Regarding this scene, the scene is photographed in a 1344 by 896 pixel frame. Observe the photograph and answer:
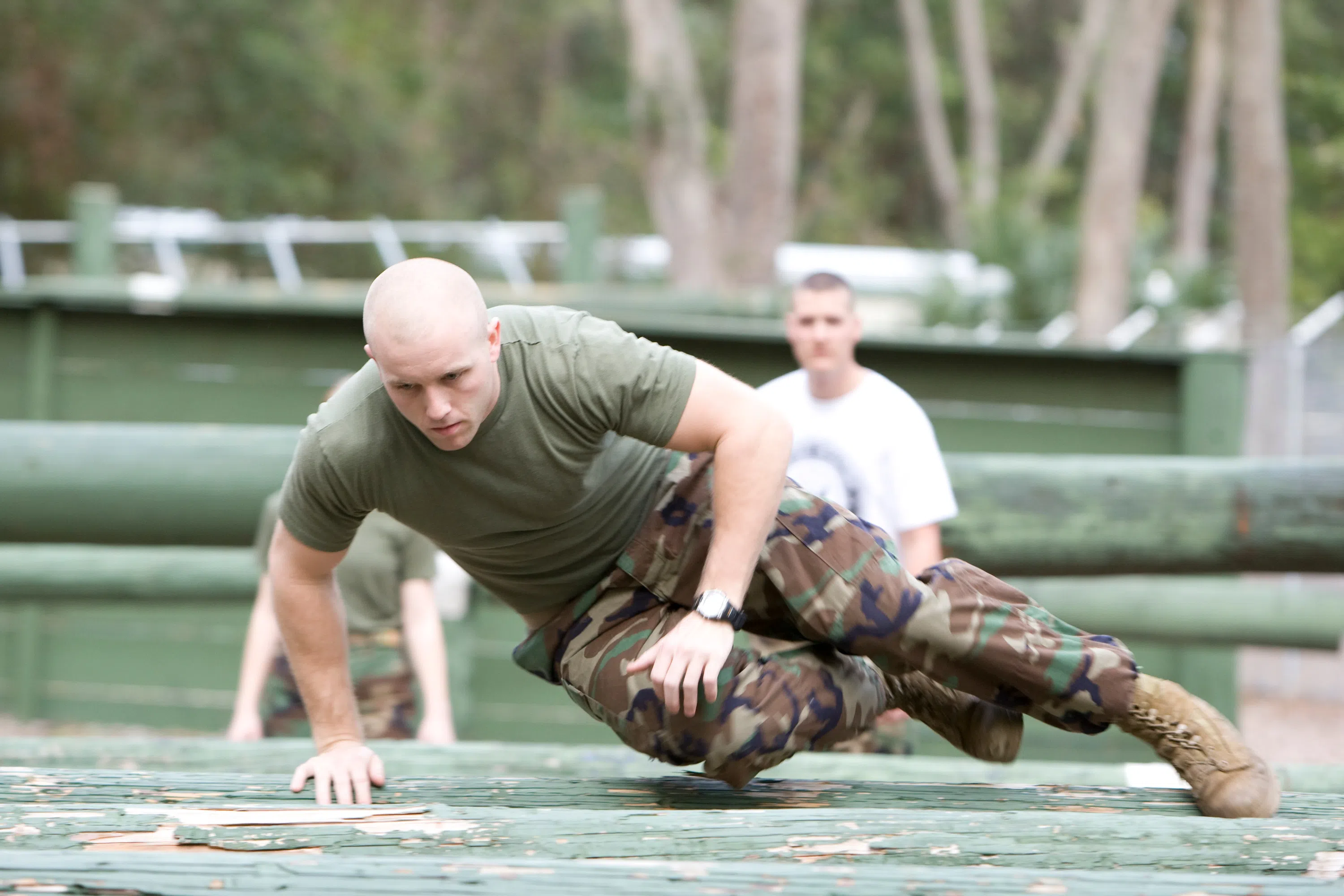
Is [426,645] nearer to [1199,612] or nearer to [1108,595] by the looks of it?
[1108,595]

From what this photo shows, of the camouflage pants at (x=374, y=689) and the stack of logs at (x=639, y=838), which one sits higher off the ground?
the camouflage pants at (x=374, y=689)

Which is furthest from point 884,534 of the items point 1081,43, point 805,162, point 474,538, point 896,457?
point 805,162

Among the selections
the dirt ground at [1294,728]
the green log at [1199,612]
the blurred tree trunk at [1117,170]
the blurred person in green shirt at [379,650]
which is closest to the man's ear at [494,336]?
the blurred person in green shirt at [379,650]

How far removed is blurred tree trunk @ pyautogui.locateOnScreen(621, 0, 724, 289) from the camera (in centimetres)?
1431

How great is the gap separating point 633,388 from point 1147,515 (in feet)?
6.66

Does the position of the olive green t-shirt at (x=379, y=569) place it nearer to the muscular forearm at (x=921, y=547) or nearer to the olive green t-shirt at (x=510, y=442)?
the muscular forearm at (x=921, y=547)

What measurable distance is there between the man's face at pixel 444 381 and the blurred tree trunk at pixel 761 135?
1165 centimetres

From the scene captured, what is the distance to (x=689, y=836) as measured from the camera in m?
2.24

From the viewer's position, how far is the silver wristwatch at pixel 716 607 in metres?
2.75

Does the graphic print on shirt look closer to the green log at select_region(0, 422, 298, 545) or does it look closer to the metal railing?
the green log at select_region(0, 422, 298, 545)

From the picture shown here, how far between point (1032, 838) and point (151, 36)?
30.2m

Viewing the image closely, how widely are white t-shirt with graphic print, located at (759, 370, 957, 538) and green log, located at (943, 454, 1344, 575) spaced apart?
14cm

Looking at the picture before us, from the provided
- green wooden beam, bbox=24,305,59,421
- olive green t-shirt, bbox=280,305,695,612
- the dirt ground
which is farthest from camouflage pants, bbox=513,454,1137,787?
green wooden beam, bbox=24,305,59,421

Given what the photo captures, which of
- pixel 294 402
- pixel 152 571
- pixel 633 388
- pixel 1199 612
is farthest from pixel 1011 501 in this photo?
pixel 294 402
